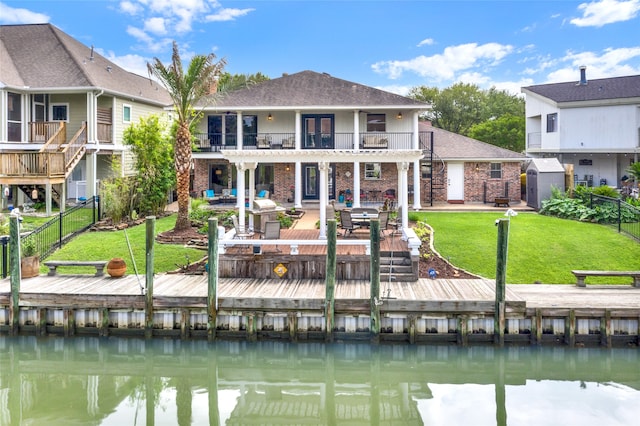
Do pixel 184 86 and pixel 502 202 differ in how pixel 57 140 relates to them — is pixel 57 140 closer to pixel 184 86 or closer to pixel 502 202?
pixel 184 86

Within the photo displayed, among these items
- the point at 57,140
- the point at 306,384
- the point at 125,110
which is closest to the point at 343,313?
the point at 306,384

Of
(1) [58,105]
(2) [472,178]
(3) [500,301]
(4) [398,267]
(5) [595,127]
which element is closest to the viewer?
(3) [500,301]

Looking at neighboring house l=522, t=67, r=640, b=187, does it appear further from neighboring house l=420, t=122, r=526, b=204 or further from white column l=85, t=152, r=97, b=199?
white column l=85, t=152, r=97, b=199

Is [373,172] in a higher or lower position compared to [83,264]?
higher

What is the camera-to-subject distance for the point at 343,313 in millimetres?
12688

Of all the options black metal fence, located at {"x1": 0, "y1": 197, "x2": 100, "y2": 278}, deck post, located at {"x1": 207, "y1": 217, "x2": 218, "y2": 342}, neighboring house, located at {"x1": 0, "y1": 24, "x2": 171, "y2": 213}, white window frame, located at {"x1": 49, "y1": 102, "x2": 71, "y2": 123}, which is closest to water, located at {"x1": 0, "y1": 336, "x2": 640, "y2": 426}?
deck post, located at {"x1": 207, "y1": 217, "x2": 218, "y2": 342}

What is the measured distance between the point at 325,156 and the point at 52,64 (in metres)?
18.2

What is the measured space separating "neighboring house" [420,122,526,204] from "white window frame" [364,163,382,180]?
2.34 m

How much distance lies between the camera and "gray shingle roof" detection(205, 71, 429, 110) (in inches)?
1111

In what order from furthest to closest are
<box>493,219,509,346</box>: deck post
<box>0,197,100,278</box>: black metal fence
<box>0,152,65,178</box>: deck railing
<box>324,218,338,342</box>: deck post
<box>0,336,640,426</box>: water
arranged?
<box>0,152,65,178</box>: deck railing → <box>0,197,100,278</box>: black metal fence → <box>324,218,338,342</box>: deck post → <box>493,219,509,346</box>: deck post → <box>0,336,640,426</box>: water

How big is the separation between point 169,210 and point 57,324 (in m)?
13.6

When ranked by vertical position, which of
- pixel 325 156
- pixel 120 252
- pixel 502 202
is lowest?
pixel 120 252

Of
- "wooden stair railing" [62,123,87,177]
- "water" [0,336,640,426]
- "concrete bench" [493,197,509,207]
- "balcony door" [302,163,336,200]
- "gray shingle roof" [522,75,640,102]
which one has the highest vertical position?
"gray shingle roof" [522,75,640,102]

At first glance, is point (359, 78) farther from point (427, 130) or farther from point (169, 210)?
point (169, 210)
